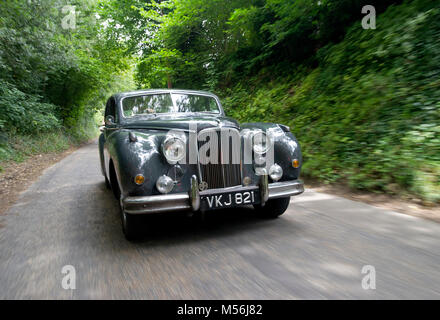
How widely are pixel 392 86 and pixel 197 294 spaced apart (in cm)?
505

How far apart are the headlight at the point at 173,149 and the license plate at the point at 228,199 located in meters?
0.42

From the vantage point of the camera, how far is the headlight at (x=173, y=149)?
9.02ft

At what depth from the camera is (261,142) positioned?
3090 mm

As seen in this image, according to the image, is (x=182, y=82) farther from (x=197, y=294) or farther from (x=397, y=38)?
(x=197, y=294)

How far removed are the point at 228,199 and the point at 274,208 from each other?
833mm

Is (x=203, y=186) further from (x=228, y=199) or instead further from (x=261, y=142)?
(x=261, y=142)

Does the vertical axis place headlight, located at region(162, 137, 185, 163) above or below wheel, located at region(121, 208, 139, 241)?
above

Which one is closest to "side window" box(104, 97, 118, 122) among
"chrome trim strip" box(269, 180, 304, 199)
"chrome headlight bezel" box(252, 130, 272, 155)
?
"chrome headlight bezel" box(252, 130, 272, 155)

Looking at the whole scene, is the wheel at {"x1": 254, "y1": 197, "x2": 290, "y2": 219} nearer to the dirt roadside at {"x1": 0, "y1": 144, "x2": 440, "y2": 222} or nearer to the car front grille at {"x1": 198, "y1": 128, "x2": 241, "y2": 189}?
the car front grille at {"x1": 198, "y1": 128, "x2": 241, "y2": 189}

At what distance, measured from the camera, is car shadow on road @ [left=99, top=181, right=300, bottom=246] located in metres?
2.94

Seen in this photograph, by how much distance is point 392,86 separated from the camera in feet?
17.1

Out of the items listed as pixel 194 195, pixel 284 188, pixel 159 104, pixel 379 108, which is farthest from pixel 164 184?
pixel 379 108

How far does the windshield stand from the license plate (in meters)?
1.77

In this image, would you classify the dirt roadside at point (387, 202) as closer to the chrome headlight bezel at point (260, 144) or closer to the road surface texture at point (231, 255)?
the road surface texture at point (231, 255)
